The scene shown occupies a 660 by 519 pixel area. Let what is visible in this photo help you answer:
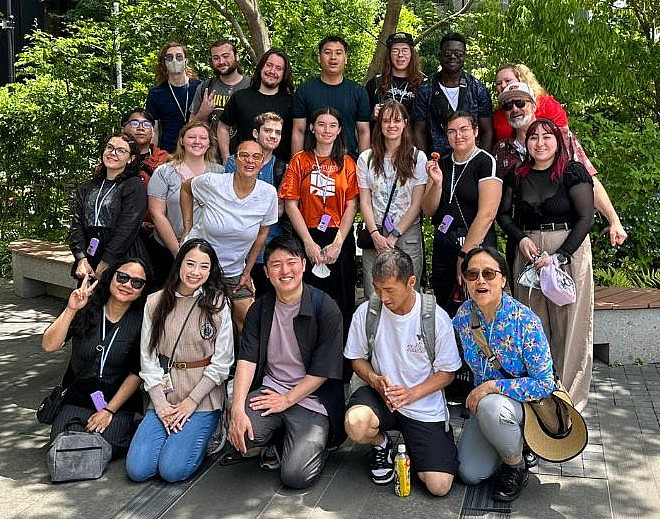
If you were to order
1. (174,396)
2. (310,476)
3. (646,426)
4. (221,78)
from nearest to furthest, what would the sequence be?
(310,476) → (174,396) → (646,426) → (221,78)

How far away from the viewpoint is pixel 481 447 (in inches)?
190

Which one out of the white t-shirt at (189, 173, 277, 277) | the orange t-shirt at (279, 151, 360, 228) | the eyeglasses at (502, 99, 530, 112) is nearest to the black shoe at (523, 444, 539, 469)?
the orange t-shirt at (279, 151, 360, 228)

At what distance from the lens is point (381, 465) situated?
4.93 meters

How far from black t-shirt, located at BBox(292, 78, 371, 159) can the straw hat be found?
2652 millimetres

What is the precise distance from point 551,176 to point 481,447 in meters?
1.87

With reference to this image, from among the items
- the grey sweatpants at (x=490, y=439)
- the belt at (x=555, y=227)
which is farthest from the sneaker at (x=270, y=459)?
the belt at (x=555, y=227)

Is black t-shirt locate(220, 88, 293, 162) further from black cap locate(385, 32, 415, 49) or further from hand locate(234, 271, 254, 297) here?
hand locate(234, 271, 254, 297)

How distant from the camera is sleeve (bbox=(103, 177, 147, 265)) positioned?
5996 millimetres

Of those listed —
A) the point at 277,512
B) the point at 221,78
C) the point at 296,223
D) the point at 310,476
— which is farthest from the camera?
the point at 221,78

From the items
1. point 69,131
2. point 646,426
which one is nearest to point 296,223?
point 646,426

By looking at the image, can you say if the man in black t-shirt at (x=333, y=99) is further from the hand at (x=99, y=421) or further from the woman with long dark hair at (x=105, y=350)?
the hand at (x=99, y=421)

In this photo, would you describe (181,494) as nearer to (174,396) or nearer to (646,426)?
(174,396)

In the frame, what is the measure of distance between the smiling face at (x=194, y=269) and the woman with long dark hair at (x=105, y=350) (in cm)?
38

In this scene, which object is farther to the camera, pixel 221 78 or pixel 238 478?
pixel 221 78
